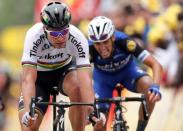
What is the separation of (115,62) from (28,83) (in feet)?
7.28

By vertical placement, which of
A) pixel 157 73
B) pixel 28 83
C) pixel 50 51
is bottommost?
pixel 28 83

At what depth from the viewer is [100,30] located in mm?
10078

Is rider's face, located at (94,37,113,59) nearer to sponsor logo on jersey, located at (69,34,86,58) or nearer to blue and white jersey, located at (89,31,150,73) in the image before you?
blue and white jersey, located at (89,31,150,73)

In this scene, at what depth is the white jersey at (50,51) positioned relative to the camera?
28.9 feet

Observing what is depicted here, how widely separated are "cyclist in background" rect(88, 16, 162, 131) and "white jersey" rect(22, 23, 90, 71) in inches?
35.2

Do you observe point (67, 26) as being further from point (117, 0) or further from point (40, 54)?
point (117, 0)

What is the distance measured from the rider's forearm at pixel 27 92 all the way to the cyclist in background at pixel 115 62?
1.63 meters

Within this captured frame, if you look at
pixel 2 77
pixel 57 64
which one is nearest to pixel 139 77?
pixel 57 64

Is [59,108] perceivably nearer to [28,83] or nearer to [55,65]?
[28,83]

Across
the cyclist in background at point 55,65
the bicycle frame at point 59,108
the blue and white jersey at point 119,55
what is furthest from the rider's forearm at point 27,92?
the blue and white jersey at point 119,55

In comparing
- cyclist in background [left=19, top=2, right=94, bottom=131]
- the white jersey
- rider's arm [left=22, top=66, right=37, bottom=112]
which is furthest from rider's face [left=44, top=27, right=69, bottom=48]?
rider's arm [left=22, top=66, right=37, bottom=112]

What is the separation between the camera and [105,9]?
1494 cm

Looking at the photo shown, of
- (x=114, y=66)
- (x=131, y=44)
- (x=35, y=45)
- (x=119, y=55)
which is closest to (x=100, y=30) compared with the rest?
(x=131, y=44)

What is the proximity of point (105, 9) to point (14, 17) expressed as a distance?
2216 mm
